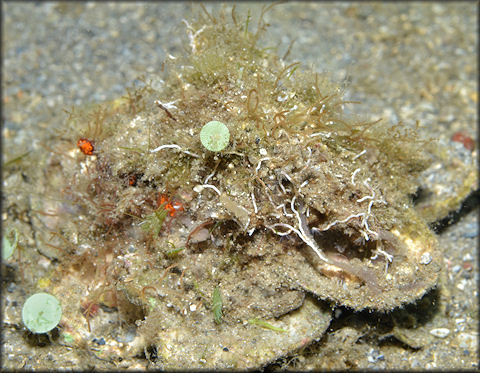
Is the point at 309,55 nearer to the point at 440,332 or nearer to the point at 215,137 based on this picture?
the point at 215,137

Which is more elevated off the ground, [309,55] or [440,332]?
[309,55]

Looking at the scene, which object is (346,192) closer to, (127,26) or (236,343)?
(236,343)

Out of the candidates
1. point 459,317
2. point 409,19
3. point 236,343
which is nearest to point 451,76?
point 409,19

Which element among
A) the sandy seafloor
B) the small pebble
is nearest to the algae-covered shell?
the sandy seafloor

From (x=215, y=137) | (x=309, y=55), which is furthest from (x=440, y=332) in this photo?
(x=309, y=55)

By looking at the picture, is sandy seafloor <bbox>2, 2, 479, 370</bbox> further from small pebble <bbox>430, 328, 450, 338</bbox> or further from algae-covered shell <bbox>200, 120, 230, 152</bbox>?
algae-covered shell <bbox>200, 120, 230, 152</bbox>
